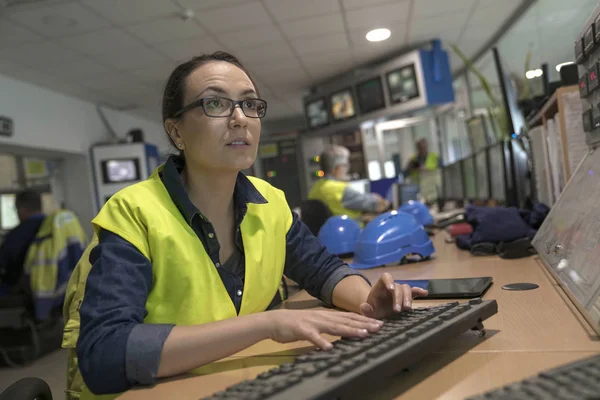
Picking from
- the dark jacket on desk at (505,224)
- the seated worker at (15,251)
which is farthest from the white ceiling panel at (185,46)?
the dark jacket on desk at (505,224)

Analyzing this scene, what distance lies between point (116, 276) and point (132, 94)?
5.90m

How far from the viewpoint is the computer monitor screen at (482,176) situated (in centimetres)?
308

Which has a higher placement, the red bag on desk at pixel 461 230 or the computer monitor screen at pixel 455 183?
the computer monitor screen at pixel 455 183

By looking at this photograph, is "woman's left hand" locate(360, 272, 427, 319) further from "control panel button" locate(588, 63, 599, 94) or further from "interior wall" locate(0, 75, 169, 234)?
"interior wall" locate(0, 75, 169, 234)

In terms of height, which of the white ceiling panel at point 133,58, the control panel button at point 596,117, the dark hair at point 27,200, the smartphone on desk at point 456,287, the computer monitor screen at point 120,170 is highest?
the white ceiling panel at point 133,58

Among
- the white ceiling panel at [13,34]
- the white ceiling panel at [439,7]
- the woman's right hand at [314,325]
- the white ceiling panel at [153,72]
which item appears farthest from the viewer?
the white ceiling panel at [153,72]

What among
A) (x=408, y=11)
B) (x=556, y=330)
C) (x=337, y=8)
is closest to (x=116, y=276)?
(x=556, y=330)

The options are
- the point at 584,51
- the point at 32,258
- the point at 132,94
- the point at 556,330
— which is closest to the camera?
the point at 556,330

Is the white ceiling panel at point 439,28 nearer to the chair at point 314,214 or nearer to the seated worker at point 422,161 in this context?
the seated worker at point 422,161

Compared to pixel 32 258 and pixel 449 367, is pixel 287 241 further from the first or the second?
pixel 32 258

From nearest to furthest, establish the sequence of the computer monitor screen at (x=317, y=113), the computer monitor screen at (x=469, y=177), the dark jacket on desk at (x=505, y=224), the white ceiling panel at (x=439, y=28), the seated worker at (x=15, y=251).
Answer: the dark jacket on desk at (x=505, y=224)
the computer monitor screen at (x=469, y=177)
the seated worker at (x=15, y=251)
the white ceiling panel at (x=439, y=28)
the computer monitor screen at (x=317, y=113)

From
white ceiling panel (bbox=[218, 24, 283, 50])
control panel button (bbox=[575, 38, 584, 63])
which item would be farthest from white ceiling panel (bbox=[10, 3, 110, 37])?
→ control panel button (bbox=[575, 38, 584, 63])

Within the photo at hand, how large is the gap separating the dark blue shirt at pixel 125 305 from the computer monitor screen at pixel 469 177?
2.88 m

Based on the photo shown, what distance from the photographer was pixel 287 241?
4.09ft
